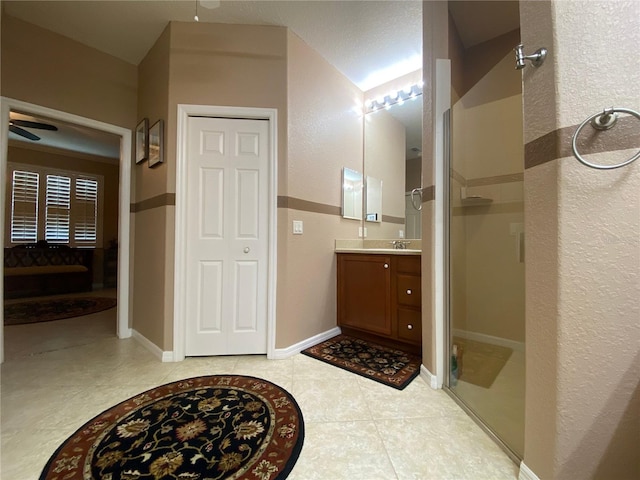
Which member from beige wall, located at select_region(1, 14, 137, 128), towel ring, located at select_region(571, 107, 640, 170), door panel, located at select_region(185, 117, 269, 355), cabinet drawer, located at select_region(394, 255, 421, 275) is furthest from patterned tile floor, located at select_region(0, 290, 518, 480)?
beige wall, located at select_region(1, 14, 137, 128)

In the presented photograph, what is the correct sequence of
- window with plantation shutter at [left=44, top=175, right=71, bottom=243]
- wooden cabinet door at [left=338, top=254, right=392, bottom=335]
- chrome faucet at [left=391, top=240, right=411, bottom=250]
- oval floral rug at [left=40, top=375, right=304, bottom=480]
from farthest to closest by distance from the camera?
window with plantation shutter at [left=44, top=175, right=71, bottom=243] → chrome faucet at [left=391, top=240, right=411, bottom=250] → wooden cabinet door at [left=338, top=254, right=392, bottom=335] → oval floral rug at [left=40, top=375, right=304, bottom=480]

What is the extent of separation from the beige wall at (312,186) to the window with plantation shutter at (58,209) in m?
5.43

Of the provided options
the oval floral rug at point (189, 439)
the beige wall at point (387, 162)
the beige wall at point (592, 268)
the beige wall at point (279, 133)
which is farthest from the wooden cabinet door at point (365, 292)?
the beige wall at point (592, 268)

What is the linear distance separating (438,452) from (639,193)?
4.20 feet

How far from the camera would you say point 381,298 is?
229 cm

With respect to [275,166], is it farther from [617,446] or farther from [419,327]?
[617,446]

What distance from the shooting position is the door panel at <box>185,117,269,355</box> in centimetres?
207

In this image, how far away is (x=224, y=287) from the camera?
210 centimetres

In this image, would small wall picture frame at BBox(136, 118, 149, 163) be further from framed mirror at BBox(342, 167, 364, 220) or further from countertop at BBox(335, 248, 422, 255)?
countertop at BBox(335, 248, 422, 255)

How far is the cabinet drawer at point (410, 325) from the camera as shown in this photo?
2.10 m

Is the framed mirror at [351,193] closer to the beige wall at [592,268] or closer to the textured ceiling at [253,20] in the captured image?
the textured ceiling at [253,20]

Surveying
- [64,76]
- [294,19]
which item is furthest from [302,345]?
[64,76]

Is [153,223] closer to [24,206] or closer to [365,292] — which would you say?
[365,292]

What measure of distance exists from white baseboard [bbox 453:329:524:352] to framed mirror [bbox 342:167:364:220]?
1.52 metres
